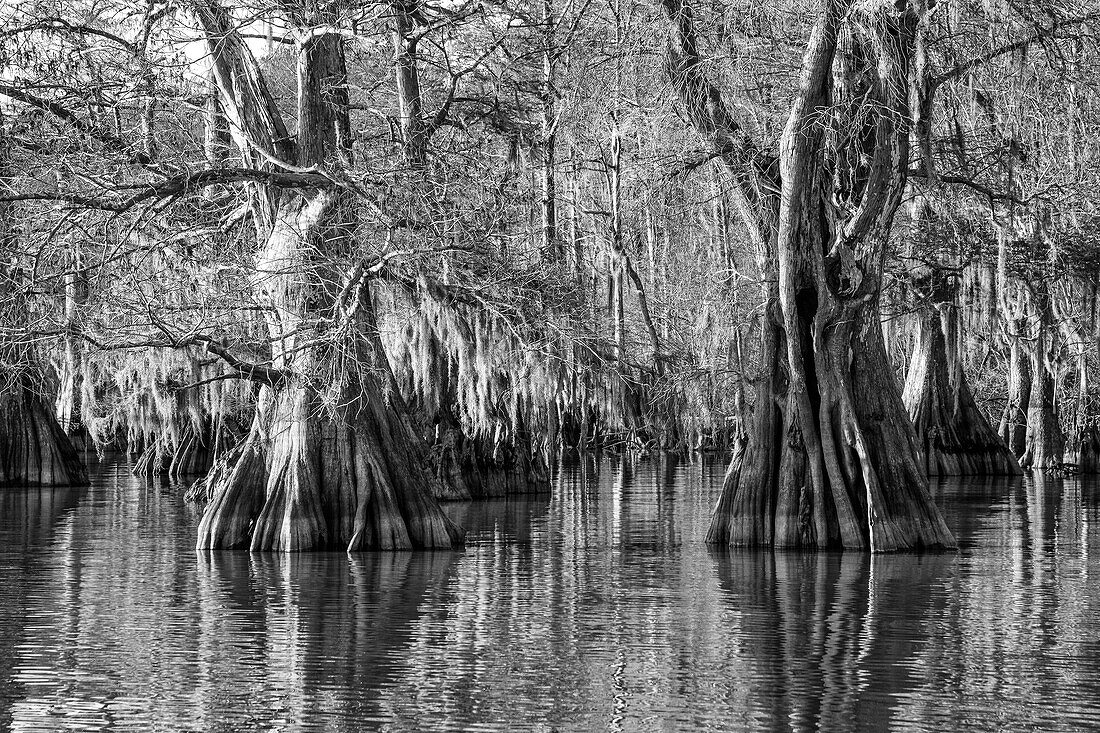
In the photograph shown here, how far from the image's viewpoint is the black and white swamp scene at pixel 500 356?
33.7 feet

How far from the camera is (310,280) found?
56.1ft

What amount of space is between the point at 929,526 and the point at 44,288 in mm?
10175

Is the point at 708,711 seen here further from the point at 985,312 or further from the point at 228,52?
the point at 985,312

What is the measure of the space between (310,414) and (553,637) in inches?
230

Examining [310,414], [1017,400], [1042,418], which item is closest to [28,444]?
[310,414]

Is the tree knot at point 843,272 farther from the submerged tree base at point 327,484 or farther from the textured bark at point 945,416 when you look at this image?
the textured bark at point 945,416

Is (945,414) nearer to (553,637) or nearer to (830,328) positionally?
(830,328)

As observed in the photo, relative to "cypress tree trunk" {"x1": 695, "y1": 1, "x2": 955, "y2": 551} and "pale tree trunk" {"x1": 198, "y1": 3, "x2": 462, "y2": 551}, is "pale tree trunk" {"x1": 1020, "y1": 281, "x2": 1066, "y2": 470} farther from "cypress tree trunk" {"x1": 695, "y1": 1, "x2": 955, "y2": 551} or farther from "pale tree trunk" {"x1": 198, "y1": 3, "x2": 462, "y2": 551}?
"pale tree trunk" {"x1": 198, "y1": 3, "x2": 462, "y2": 551}

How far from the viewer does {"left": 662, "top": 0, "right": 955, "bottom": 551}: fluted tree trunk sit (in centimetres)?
1650

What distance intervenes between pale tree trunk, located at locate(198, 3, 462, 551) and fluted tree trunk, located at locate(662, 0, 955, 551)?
12.4ft

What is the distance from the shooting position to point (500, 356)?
2016 centimetres

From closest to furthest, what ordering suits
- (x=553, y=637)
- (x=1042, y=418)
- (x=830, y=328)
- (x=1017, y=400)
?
1. (x=553, y=637)
2. (x=830, y=328)
3. (x=1042, y=418)
4. (x=1017, y=400)

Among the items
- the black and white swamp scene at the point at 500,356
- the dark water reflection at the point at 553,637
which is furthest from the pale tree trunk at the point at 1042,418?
the dark water reflection at the point at 553,637

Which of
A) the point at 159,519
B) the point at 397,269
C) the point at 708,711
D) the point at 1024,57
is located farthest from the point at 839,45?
the point at 159,519
